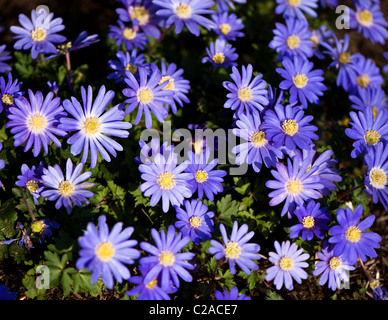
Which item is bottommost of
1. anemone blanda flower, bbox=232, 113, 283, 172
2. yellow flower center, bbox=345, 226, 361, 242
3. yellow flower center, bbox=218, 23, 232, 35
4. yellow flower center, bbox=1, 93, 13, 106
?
yellow flower center, bbox=345, 226, 361, 242

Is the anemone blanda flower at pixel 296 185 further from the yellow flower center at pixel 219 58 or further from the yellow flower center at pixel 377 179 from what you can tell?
the yellow flower center at pixel 219 58

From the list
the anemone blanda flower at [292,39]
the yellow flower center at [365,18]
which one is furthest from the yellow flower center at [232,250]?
the yellow flower center at [365,18]

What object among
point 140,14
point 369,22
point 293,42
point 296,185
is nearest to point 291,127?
point 296,185

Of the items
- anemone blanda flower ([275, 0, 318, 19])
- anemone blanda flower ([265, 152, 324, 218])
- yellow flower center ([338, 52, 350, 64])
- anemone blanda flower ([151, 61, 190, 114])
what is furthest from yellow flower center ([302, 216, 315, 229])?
anemone blanda flower ([275, 0, 318, 19])

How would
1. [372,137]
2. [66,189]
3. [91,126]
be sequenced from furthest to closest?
1. [372,137]
2. [91,126]
3. [66,189]

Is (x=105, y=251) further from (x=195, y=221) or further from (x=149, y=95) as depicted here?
(x=149, y=95)

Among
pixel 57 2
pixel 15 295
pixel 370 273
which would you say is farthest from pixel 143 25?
pixel 370 273

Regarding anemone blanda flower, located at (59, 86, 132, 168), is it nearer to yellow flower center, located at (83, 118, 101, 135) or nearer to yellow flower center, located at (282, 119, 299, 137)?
yellow flower center, located at (83, 118, 101, 135)
